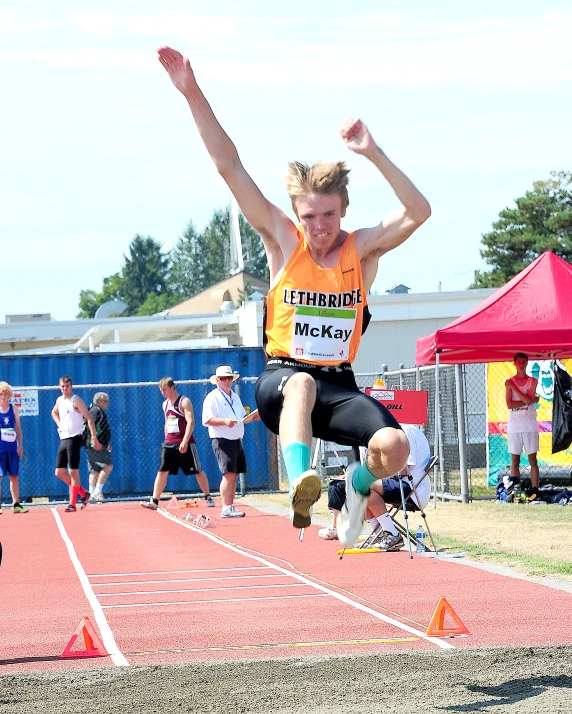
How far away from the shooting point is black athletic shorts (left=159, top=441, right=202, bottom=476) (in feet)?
54.3

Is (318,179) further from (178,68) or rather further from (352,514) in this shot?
(352,514)

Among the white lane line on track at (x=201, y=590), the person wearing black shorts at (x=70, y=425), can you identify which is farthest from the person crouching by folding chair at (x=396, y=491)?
the person wearing black shorts at (x=70, y=425)

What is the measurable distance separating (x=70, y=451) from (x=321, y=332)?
12247mm

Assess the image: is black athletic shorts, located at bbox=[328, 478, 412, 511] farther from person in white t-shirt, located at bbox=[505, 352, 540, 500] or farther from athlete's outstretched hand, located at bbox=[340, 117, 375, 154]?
athlete's outstretched hand, located at bbox=[340, 117, 375, 154]

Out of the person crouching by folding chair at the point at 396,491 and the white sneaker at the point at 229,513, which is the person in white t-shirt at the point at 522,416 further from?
the person crouching by folding chair at the point at 396,491

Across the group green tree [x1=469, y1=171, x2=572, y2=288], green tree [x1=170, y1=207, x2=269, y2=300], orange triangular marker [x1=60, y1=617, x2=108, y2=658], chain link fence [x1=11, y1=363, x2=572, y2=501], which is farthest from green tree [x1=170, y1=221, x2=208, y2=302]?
orange triangular marker [x1=60, y1=617, x2=108, y2=658]

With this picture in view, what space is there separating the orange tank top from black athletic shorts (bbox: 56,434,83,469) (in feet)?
39.7

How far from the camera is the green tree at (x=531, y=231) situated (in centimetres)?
5050

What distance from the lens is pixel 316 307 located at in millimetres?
5488

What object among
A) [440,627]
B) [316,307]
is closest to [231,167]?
[316,307]

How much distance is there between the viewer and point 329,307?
5508 mm

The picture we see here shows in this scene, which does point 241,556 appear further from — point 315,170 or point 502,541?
point 315,170

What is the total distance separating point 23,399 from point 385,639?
571 inches

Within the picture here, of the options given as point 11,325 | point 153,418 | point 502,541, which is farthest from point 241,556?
point 11,325
